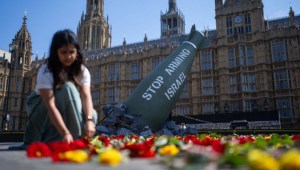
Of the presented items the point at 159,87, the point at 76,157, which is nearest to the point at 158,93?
the point at 159,87

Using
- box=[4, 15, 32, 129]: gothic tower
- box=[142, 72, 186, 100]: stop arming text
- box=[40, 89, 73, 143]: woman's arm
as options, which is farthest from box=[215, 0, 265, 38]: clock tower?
box=[4, 15, 32, 129]: gothic tower

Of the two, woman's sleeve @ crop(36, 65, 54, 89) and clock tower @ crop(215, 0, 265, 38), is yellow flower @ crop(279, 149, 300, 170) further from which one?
clock tower @ crop(215, 0, 265, 38)

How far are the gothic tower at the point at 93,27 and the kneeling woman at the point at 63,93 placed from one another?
164 feet

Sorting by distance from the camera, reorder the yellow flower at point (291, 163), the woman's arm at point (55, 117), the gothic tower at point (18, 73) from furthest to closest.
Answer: the gothic tower at point (18, 73)
the woman's arm at point (55, 117)
the yellow flower at point (291, 163)

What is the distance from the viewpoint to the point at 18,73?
43.2 metres

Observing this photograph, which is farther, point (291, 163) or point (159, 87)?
point (159, 87)

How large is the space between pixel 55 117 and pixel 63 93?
1.27 ft

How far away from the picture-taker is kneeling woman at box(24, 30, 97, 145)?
2.87 meters

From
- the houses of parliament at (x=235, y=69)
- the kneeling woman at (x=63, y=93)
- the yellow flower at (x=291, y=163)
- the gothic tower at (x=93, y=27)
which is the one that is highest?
the gothic tower at (x=93, y=27)

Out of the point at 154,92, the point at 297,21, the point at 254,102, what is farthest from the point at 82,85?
the point at 297,21

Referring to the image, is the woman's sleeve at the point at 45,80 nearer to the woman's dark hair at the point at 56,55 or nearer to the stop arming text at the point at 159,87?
the woman's dark hair at the point at 56,55

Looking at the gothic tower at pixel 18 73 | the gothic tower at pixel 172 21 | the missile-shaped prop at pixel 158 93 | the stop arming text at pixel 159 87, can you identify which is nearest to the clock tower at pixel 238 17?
the missile-shaped prop at pixel 158 93

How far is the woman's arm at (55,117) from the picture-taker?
2.57 meters

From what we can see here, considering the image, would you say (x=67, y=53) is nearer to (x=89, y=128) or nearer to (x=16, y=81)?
(x=89, y=128)
